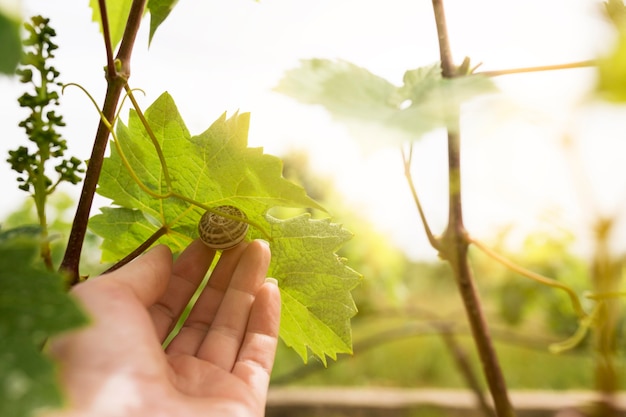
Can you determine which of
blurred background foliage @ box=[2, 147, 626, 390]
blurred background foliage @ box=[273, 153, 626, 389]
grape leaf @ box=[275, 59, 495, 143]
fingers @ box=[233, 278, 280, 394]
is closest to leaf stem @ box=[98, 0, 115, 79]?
grape leaf @ box=[275, 59, 495, 143]

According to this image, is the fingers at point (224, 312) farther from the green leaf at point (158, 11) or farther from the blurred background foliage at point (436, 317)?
the blurred background foliage at point (436, 317)

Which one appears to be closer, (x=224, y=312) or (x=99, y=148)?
(x=99, y=148)

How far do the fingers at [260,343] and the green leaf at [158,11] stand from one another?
218 millimetres

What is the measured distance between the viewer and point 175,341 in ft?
1.86

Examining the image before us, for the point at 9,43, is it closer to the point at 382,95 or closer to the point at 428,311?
the point at 382,95

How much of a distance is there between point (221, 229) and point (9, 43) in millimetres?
244

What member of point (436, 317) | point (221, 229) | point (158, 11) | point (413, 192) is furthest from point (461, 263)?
point (436, 317)

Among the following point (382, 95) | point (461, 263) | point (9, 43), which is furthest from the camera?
point (461, 263)

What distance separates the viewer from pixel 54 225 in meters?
1.11

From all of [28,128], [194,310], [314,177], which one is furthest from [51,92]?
[314,177]

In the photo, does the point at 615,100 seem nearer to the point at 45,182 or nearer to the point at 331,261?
the point at 331,261

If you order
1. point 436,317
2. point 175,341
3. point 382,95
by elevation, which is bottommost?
point 436,317

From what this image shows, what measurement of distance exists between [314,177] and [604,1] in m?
1.43

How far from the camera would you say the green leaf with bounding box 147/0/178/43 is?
17.4 inches
